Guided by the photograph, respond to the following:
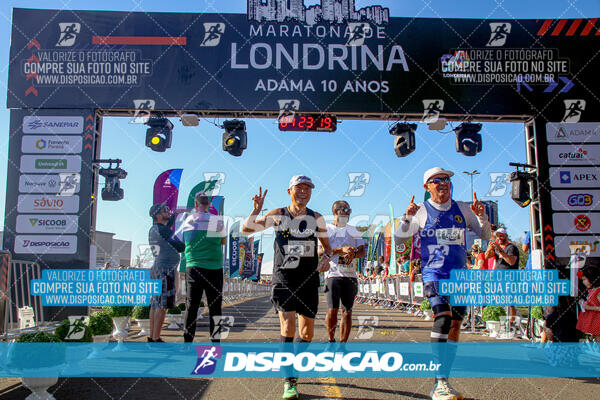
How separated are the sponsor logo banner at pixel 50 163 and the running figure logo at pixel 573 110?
32.0 feet

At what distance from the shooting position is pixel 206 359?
242 inches

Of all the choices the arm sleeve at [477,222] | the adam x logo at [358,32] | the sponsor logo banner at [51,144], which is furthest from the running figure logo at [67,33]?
the arm sleeve at [477,222]

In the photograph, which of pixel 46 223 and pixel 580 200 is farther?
pixel 46 223

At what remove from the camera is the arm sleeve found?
16.9 ft

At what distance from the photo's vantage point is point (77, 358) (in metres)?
5.73

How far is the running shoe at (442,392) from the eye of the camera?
13.9ft

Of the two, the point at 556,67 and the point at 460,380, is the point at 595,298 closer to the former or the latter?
the point at 460,380

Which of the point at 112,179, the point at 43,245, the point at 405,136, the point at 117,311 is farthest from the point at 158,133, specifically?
the point at 405,136

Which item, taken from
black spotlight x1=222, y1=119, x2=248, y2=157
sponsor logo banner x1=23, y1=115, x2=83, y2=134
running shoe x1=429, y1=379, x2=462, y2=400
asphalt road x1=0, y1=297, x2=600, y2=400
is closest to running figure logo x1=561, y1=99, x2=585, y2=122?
asphalt road x1=0, y1=297, x2=600, y2=400

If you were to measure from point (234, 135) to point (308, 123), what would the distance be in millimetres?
1653

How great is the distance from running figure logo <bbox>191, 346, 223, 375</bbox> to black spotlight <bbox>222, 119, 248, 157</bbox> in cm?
495

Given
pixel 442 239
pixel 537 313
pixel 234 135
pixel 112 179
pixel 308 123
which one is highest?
pixel 308 123

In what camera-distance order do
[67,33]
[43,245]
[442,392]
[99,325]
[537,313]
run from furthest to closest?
[67,33]
[43,245]
[537,313]
[99,325]
[442,392]

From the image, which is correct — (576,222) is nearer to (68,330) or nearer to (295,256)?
(295,256)
